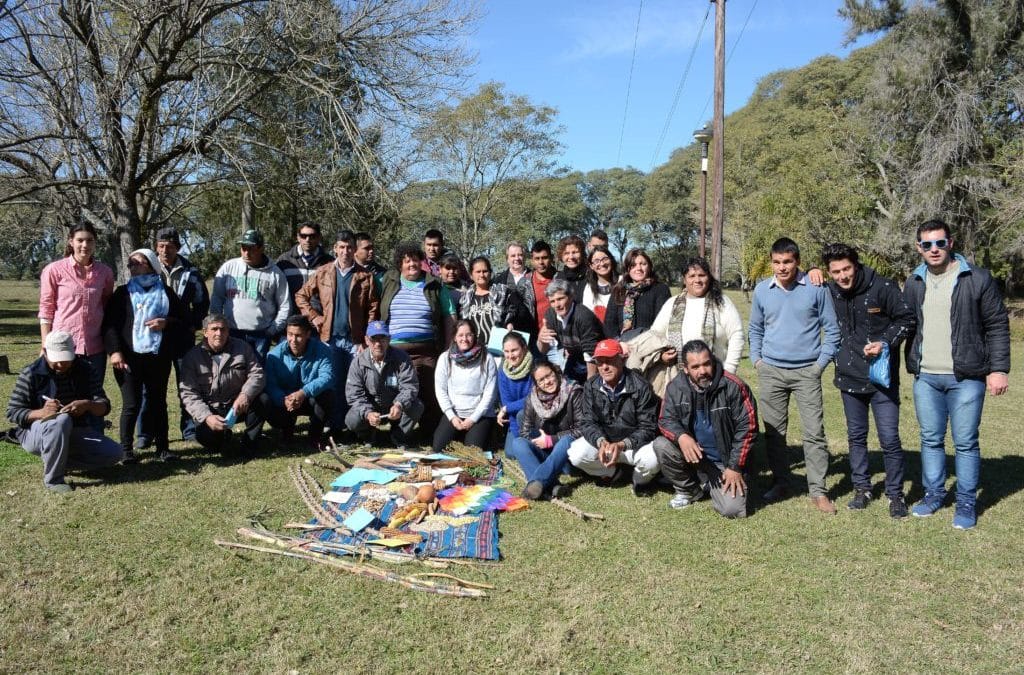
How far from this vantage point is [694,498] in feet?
17.0

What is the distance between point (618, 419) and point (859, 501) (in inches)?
69.4

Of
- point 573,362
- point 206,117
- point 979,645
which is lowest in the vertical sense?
point 979,645

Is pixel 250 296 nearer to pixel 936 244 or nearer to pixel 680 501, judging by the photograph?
pixel 680 501

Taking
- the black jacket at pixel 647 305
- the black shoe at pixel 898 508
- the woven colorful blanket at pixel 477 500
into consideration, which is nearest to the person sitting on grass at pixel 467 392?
the woven colorful blanket at pixel 477 500

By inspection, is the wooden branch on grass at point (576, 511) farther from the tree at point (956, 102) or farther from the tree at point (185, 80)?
the tree at point (956, 102)

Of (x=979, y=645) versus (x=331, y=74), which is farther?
(x=331, y=74)

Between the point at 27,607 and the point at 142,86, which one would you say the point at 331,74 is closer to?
the point at 142,86

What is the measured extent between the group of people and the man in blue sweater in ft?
0.05

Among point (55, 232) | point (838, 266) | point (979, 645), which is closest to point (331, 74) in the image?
point (838, 266)

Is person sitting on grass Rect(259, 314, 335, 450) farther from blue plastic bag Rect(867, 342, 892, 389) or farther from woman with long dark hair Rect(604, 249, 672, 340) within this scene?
blue plastic bag Rect(867, 342, 892, 389)

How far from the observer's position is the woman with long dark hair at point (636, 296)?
6074 millimetres

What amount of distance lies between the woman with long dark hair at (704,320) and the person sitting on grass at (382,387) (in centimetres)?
229

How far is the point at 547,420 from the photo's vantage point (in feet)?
18.7

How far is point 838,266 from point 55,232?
83.3 feet
